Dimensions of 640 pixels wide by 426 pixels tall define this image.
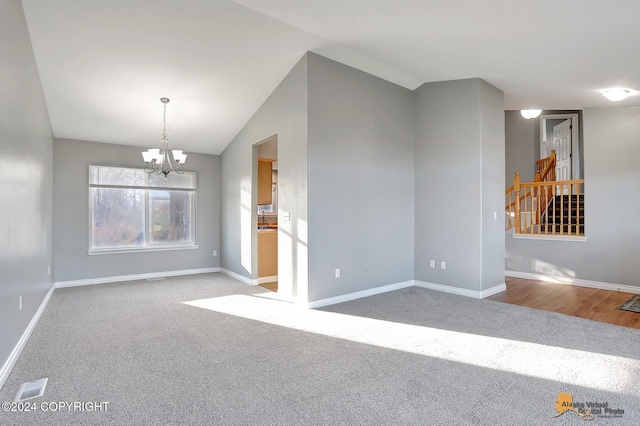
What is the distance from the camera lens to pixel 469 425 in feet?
6.19

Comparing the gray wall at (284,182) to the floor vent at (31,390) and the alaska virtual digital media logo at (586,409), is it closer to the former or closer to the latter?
the floor vent at (31,390)

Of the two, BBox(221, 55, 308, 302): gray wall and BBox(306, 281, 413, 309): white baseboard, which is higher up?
BBox(221, 55, 308, 302): gray wall

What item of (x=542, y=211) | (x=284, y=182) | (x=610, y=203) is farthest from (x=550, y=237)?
(x=284, y=182)

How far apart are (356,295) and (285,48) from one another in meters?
3.37

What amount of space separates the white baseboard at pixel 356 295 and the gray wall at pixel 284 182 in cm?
20

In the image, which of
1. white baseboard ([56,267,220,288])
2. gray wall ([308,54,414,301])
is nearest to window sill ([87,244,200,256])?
white baseboard ([56,267,220,288])

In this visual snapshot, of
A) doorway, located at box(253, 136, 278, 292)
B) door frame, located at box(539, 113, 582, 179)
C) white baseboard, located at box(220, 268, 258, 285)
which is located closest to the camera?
white baseboard, located at box(220, 268, 258, 285)

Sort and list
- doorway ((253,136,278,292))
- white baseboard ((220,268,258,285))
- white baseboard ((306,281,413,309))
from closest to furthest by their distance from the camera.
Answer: white baseboard ((306,281,413,309))
white baseboard ((220,268,258,285))
doorway ((253,136,278,292))

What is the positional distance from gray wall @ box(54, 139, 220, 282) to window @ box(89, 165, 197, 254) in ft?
0.39

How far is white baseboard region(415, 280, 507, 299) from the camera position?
4677 mm

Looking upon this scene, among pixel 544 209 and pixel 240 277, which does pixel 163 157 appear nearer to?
pixel 240 277

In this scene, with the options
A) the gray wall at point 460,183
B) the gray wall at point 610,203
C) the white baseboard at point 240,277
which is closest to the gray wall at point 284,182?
the white baseboard at point 240,277

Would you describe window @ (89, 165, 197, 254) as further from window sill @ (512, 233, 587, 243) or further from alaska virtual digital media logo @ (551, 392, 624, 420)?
window sill @ (512, 233, 587, 243)

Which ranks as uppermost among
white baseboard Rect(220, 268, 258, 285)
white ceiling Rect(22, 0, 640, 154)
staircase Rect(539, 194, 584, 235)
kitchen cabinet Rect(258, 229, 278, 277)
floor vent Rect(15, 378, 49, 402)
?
white ceiling Rect(22, 0, 640, 154)
